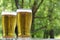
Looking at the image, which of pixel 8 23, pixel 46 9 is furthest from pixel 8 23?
pixel 46 9

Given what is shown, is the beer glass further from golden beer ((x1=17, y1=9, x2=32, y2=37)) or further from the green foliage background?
the green foliage background

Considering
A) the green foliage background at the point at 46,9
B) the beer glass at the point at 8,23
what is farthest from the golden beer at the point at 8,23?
the green foliage background at the point at 46,9

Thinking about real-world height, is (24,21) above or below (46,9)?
above

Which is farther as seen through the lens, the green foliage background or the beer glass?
the green foliage background

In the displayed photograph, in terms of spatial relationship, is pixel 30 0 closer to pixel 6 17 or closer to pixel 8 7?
pixel 8 7

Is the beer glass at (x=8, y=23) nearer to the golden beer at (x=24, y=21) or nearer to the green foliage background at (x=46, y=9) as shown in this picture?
the golden beer at (x=24, y=21)

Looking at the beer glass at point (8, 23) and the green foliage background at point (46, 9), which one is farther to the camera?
the green foliage background at point (46, 9)

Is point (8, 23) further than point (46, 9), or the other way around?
point (46, 9)

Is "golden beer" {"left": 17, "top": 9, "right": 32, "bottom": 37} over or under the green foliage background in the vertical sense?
over

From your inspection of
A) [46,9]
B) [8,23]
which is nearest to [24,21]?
[8,23]

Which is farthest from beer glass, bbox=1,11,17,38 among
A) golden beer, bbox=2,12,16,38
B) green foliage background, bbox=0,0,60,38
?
green foliage background, bbox=0,0,60,38

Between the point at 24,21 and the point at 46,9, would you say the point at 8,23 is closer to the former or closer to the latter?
the point at 24,21

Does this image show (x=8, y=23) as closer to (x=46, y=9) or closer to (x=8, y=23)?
(x=8, y=23)

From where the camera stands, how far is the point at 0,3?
3898 millimetres
